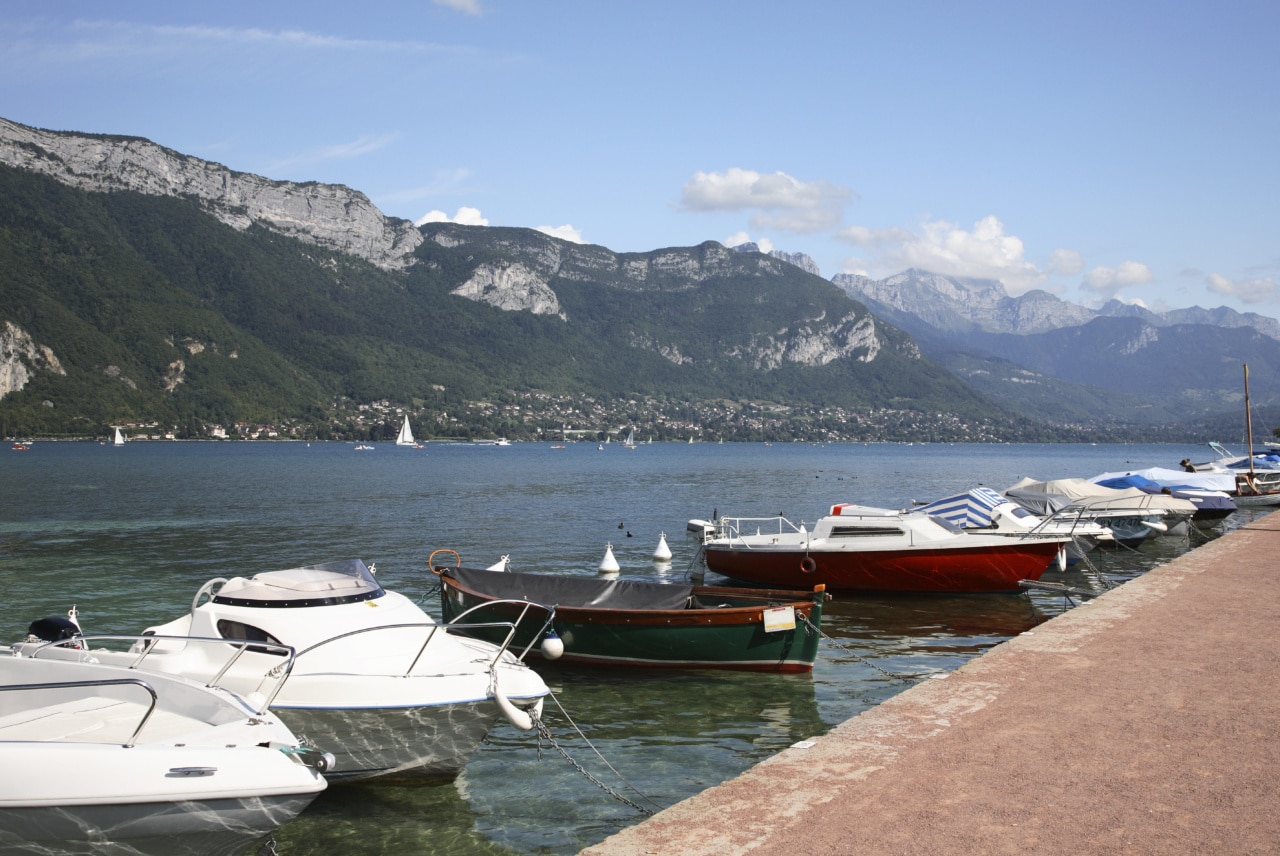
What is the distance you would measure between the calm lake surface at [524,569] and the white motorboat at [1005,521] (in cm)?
126

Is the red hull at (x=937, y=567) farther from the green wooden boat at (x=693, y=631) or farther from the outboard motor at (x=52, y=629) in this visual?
the outboard motor at (x=52, y=629)

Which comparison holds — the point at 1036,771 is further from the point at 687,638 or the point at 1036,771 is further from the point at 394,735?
the point at 687,638

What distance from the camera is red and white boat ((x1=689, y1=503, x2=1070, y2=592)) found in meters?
20.9

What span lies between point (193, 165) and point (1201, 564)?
209 m

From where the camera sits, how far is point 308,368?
7062 inches

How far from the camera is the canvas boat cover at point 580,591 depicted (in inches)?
611

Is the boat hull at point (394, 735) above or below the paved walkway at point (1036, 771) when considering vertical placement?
below

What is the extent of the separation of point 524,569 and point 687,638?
12975 millimetres

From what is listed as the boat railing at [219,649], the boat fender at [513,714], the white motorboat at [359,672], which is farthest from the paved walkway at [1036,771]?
the boat railing at [219,649]

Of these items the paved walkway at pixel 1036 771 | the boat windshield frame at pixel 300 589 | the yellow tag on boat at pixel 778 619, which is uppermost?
the boat windshield frame at pixel 300 589

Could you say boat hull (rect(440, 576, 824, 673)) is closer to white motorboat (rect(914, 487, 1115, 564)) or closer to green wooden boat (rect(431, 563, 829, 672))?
green wooden boat (rect(431, 563, 829, 672))

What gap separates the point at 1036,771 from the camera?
6.71m

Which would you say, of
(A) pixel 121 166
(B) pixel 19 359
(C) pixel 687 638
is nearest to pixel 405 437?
(B) pixel 19 359

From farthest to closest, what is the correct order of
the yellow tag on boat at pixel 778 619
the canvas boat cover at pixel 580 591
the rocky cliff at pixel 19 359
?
the rocky cliff at pixel 19 359 < the canvas boat cover at pixel 580 591 < the yellow tag on boat at pixel 778 619
